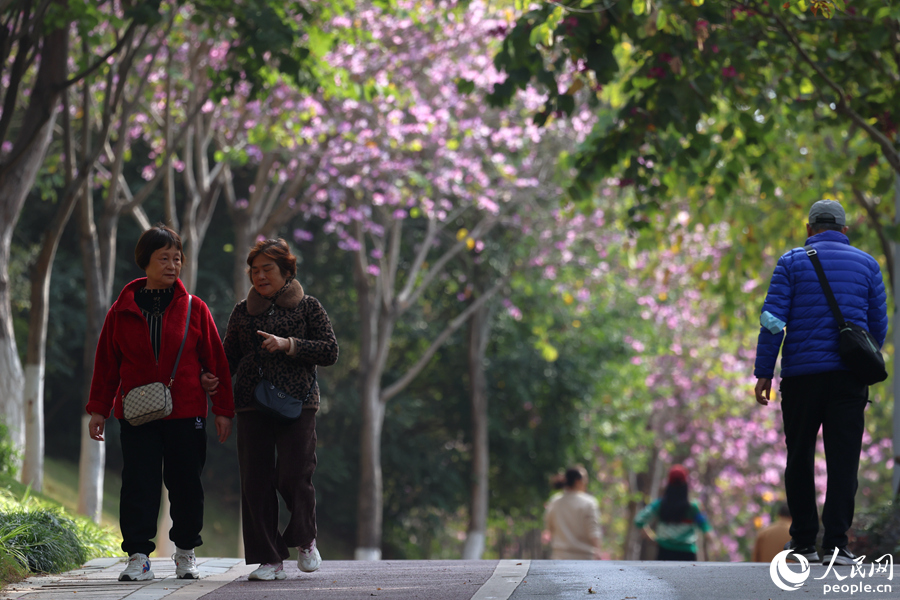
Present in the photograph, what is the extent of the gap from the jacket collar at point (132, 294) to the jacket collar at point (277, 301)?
0.34m

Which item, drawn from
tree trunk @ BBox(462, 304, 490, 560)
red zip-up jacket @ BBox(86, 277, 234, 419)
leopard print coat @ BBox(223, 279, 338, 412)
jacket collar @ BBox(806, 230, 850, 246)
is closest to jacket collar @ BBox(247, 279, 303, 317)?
leopard print coat @ BBox(223, 279, 338, 412)

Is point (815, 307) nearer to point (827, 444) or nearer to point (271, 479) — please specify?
point (827, 444)

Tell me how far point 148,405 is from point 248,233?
1002 cm

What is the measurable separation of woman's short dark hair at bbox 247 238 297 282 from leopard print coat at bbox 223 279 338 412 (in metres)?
0.08

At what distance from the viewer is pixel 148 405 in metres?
5.41

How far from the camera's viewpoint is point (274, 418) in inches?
220

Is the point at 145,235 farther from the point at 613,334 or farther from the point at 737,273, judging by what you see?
the point at 613,334

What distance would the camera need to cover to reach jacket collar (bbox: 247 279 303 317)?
573 centimetres

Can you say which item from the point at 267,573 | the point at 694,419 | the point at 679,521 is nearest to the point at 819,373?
the point at 267,573

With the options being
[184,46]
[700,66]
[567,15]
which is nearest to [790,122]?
[700,66]

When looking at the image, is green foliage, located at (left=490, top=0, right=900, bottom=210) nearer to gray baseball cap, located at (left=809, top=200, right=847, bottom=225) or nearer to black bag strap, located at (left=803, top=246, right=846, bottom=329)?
gray baseball cap, located at (left=809, top=200, right=847, bottom=225)

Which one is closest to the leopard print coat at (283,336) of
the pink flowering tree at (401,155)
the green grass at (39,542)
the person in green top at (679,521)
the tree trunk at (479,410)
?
the green grass at (39,542)

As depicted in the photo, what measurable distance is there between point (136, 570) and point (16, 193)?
5349 millimetres

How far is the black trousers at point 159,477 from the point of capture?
18.3ft
